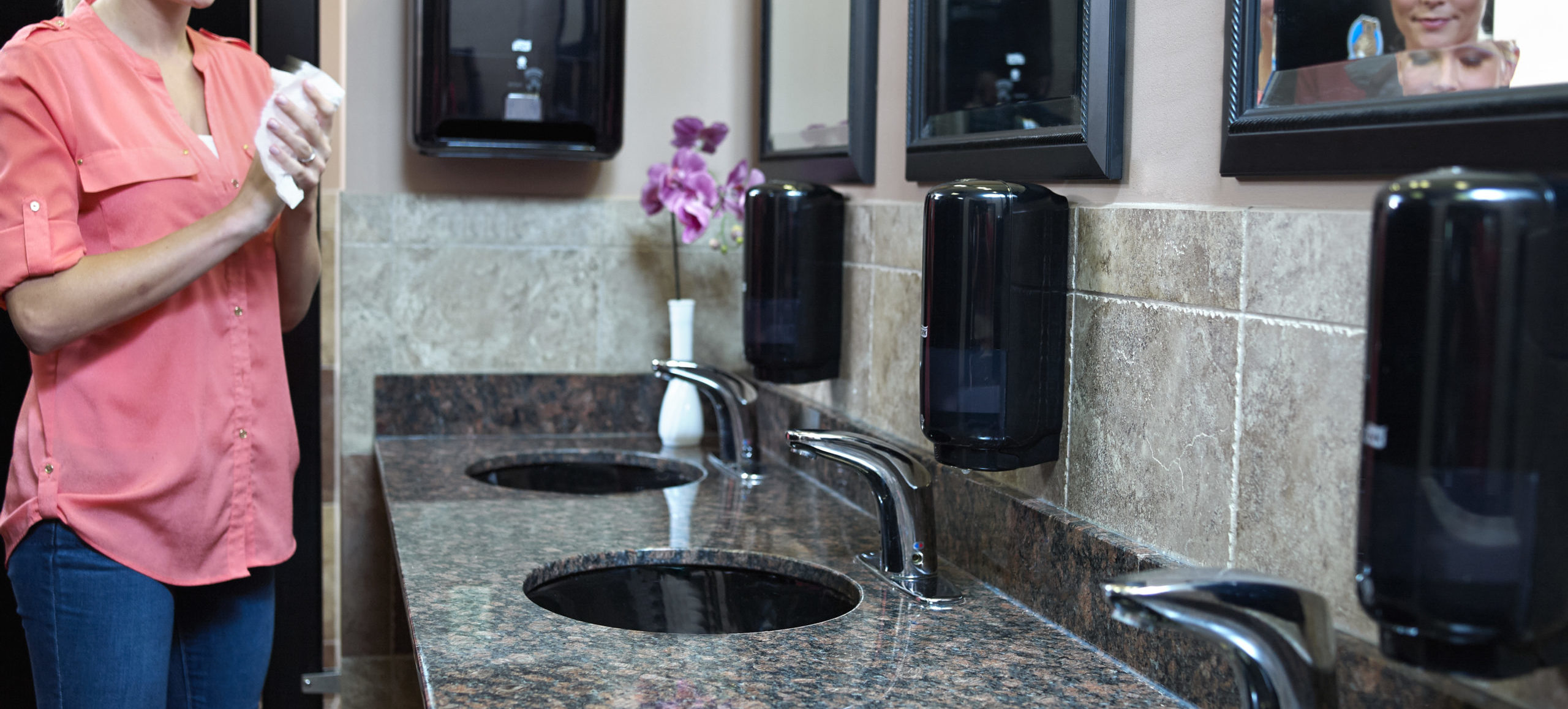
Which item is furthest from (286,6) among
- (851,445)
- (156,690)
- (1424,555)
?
(1424,555)

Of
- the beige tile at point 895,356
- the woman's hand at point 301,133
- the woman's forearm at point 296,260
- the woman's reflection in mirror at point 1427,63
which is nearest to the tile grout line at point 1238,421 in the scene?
the woman's reflection in mirror at point 1427,63

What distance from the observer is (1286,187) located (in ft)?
3.02

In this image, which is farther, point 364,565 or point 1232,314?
point 364,565

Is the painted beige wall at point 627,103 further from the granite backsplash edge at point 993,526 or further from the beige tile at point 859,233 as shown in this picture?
the beige tile at point 859,233

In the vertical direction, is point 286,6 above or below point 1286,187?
above

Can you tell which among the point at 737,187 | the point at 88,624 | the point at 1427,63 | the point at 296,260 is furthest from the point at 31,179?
the point at 1427,63

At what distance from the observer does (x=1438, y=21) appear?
0.78 meters

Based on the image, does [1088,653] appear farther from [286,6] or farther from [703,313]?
[286,6]

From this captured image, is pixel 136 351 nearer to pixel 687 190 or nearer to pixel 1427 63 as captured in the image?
pixel 687 190

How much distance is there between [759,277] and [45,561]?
3.14 ft

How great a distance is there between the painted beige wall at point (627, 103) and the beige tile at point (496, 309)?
4.7 inches

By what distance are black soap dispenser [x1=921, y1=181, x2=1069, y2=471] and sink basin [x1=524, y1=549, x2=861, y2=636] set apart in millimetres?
254

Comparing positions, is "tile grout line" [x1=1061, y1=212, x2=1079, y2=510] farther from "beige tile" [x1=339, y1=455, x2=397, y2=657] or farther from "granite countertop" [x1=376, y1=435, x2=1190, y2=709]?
"beige tile" [x1=339, y1=455, x2=397, y2=657]

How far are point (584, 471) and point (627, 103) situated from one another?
2.16 feet
